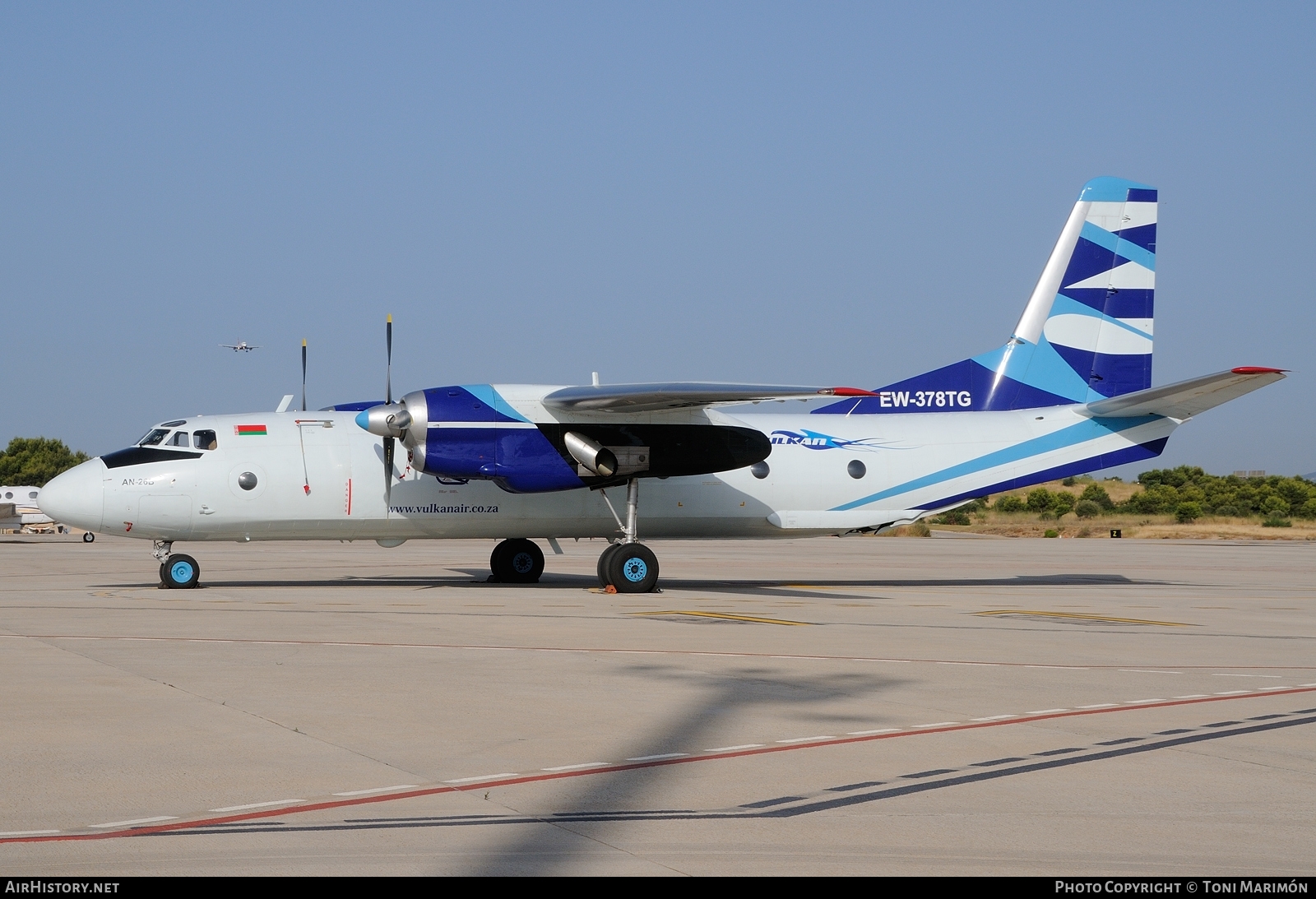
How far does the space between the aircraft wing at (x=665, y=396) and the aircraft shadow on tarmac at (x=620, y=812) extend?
39.4ft

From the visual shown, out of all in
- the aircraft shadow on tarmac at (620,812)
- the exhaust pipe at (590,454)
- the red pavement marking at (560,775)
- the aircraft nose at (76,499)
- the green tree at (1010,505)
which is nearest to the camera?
the aircraft shadow on tarmac at (620,812)

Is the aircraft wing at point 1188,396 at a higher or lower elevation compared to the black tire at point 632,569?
higher

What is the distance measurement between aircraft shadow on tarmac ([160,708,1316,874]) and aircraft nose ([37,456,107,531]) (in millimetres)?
17548

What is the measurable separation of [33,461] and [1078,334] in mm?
119866

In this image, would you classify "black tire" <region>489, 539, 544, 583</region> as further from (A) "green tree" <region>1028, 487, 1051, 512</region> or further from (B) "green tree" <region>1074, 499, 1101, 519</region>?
A: (A) "green tree" <region>1028, 487, 1051, 512</region>

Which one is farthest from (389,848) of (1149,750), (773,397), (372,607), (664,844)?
(773,397)

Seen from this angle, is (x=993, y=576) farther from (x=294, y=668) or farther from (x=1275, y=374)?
(x=294, y=668)

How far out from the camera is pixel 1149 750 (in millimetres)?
8125

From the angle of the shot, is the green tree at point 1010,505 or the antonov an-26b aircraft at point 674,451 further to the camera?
the green tree at point 1010,505

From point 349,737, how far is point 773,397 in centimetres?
1292

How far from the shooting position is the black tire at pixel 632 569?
22609 mm

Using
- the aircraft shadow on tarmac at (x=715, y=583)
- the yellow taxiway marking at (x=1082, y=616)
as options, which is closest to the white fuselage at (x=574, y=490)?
the aircraft shadow on tarmac at (x=715, y=583)

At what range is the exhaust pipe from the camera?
2242 cm

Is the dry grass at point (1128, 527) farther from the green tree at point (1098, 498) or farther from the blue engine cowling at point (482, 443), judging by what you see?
the blue engine cowling at point (482, 443)
